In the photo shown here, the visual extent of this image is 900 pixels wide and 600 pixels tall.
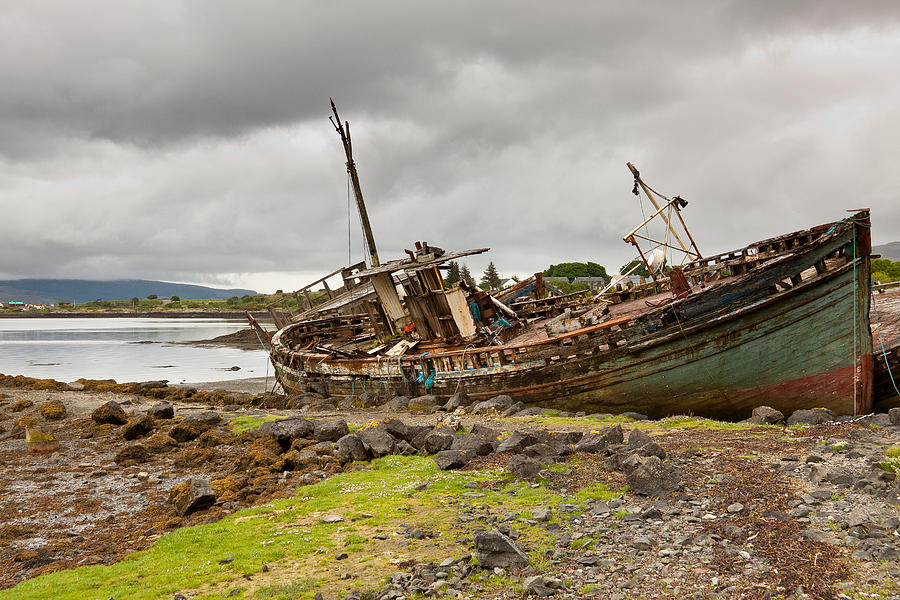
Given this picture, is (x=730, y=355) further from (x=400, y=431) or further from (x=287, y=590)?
(x=287, y=590)

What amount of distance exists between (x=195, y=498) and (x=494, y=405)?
38.0 ft

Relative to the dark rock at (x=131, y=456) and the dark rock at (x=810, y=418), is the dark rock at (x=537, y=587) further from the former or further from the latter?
the dark rock at (x=131, y=456)

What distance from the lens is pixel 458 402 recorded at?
2216 cm

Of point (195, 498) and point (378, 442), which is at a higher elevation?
point (195, 498)

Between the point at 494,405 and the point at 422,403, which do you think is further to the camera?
the point at 422,403

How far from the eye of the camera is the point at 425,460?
1370 cm

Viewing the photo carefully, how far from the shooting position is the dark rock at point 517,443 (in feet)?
41.8

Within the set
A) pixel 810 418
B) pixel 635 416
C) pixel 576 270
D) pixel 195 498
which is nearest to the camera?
pixel 195 498

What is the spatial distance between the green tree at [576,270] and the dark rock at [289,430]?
117 metres

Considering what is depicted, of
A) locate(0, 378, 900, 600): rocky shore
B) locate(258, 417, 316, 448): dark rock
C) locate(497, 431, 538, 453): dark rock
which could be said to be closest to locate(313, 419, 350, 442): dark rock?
locate(0, 378, 900, 600): rocky shore

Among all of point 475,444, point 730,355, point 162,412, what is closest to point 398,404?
point 162,412

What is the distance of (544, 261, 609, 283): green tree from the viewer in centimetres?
13225

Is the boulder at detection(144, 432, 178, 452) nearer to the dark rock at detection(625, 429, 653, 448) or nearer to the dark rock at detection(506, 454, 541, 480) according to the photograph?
the dark rock at detection(506, 454, 541, 480)

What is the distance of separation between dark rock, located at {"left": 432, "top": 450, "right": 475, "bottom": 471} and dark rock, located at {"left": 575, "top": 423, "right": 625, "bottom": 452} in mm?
2546
